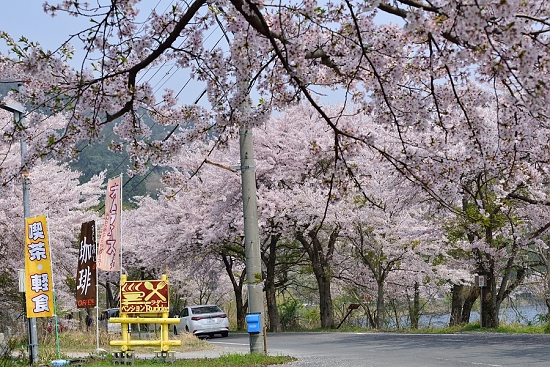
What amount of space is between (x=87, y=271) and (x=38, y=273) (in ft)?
4.72

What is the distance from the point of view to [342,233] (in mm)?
28609

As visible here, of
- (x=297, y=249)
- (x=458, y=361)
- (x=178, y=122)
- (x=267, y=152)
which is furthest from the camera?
(x=297, y=249)

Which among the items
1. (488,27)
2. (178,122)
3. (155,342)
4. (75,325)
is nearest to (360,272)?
(75,325)

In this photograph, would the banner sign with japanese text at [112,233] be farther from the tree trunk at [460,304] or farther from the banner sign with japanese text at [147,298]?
the tree trunk at [460,304]

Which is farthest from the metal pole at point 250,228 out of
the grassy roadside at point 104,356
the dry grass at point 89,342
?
the dry grass at point 89,342

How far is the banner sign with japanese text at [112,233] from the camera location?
17.1 metres

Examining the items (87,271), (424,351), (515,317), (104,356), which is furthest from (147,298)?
(515,317)

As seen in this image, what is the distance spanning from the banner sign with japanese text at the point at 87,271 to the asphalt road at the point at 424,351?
4.19 metres

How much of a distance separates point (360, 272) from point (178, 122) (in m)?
24.8

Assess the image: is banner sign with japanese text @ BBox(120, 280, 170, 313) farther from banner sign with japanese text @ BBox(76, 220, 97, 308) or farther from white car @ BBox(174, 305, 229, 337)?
white car @ BBox(174, 305, 229, 337)

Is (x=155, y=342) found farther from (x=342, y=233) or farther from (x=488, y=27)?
(x=342, y=233)

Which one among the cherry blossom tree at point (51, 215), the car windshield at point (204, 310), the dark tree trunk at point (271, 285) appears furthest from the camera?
the dark tree trunk at point (271, 285)

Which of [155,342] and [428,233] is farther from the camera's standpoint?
[428,233]

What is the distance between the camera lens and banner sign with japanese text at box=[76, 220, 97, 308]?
1591 centimetres
